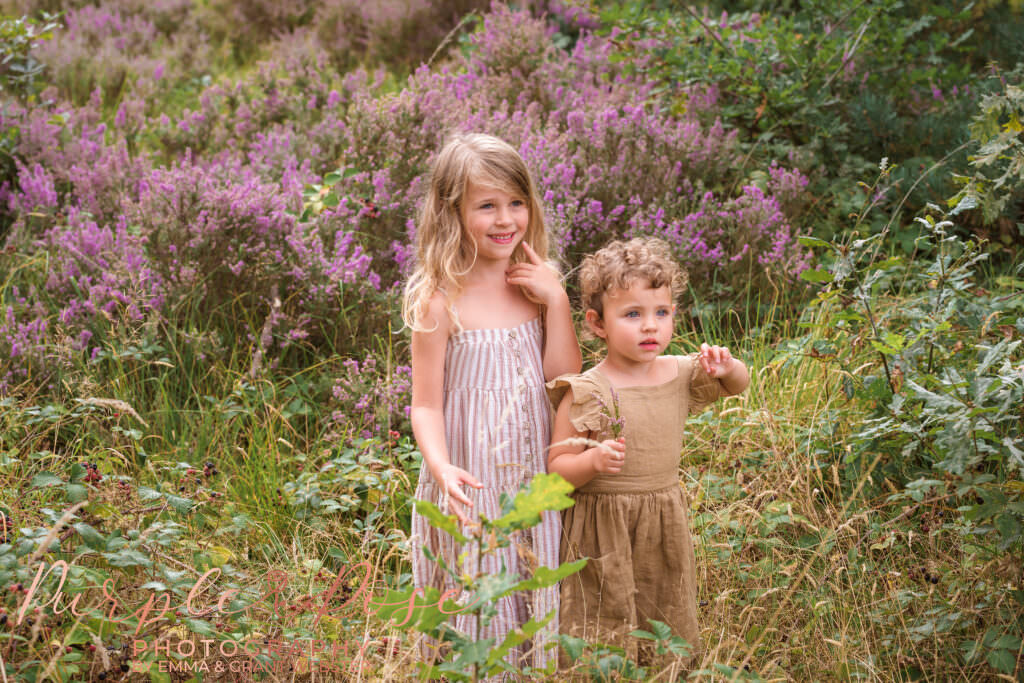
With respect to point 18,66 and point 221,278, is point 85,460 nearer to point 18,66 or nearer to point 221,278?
point 221,278

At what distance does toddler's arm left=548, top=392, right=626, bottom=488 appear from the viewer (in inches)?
79.9

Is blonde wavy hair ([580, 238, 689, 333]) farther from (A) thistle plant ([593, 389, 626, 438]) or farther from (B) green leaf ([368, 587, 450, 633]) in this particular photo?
(B) green leaf ([368, 587, 450, 633])

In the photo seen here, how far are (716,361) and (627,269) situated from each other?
31cm

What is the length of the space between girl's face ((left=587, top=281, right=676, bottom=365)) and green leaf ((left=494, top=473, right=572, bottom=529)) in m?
0.67

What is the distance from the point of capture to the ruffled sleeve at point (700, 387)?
2262 millimetres

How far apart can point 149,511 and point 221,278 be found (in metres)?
1.83

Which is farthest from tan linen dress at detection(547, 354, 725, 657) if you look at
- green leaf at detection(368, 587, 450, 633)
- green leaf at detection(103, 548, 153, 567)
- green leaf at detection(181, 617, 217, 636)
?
green leaf at detection(103, 548, 153, 567)

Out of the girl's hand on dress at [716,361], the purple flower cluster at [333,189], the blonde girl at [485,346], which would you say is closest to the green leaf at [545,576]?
the blonde girl at [485,346]

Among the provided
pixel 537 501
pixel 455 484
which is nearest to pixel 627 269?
pixel 455 484

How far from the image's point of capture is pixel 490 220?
2.34 metres

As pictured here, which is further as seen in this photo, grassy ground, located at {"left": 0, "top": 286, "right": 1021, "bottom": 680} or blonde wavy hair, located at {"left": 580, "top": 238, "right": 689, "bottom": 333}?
grassy ground, located at {"left": 0, "top": 286, "right": 1021, "bottom": 680}

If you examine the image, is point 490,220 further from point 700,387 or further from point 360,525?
point 360,525

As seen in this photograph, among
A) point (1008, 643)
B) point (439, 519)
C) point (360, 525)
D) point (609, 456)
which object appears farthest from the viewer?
point (360, 525)

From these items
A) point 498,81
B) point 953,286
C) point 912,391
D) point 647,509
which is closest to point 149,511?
point 647,509
